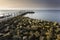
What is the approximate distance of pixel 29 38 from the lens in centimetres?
132

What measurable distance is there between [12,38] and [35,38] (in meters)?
0.23

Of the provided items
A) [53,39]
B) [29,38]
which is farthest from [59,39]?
[29,38]

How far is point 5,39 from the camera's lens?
4.23 ft

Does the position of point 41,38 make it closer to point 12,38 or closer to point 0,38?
point 12,38

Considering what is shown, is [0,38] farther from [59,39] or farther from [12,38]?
[59,39]

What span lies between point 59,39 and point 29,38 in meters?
0.30

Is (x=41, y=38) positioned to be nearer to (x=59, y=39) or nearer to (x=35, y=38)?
(x=35, y=38)

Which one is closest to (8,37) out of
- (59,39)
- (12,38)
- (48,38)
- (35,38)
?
(12,38)

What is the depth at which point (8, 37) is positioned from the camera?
1340 millimetres

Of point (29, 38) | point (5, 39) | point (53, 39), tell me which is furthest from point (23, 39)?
point (53, 39)

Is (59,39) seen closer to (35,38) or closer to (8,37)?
(35,38)

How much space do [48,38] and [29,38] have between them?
20cm

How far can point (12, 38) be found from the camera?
1.31 m

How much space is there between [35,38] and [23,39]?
14 centimetres
